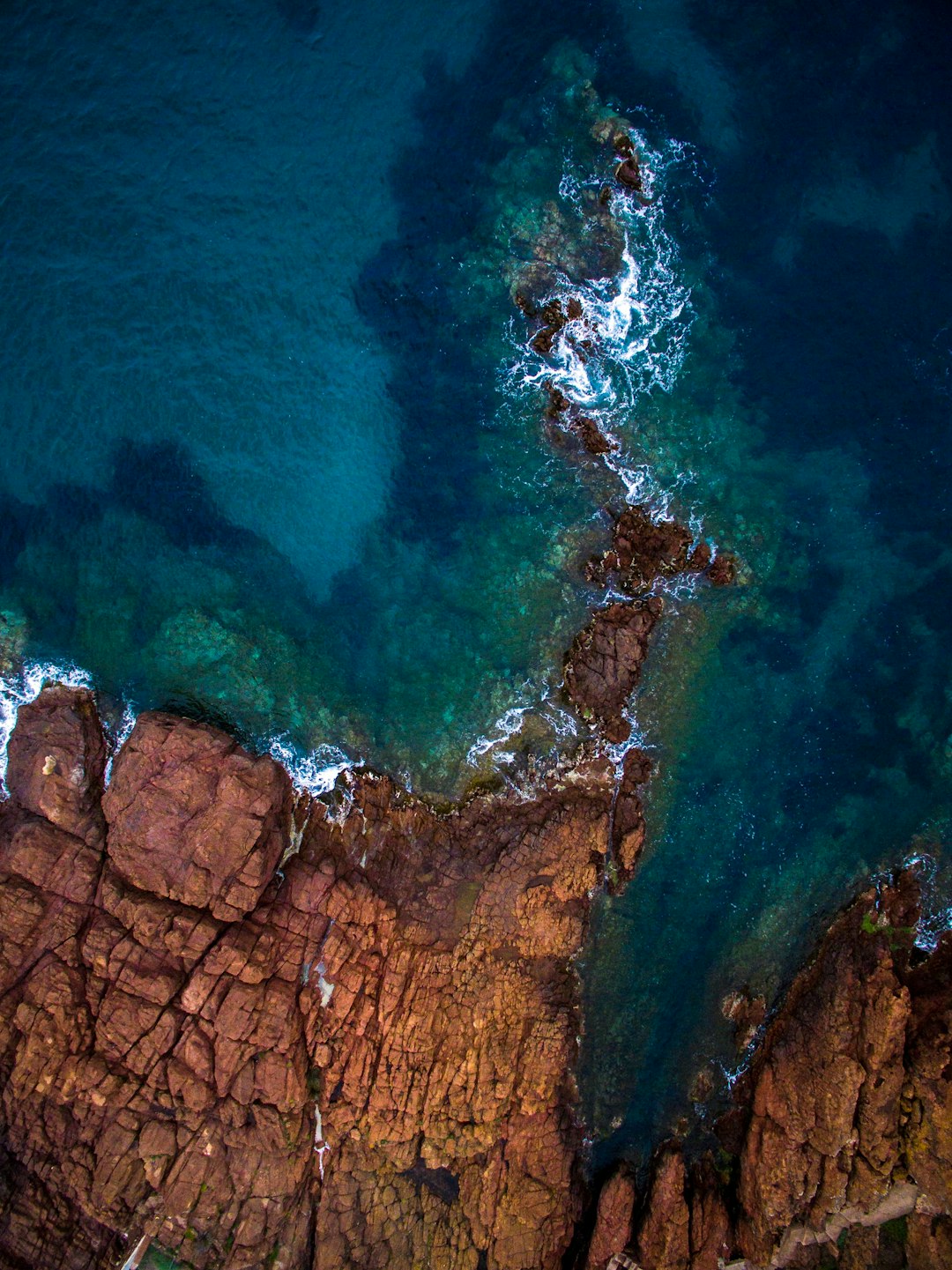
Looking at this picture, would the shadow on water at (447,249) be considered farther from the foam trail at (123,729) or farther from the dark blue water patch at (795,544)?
the foam trail at (123,729)

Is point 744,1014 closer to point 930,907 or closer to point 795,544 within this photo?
Result: point 930,907

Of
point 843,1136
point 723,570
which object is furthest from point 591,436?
point 843,1136

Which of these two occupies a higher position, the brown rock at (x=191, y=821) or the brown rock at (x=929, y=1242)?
the brown rock at (x=191, y=821)

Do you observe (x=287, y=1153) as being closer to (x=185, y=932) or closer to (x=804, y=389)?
(x=185, y=932)

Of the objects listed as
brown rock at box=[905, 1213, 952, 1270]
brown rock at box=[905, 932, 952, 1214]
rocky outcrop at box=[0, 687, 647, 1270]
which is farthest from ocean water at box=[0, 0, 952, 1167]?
brown rock at box=[905, 1213, 952, 1270]

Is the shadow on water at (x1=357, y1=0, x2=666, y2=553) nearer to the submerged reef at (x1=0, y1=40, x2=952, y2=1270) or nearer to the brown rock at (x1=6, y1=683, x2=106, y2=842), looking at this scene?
the submerged reef at (x1=0, y1=40, x2=952, y2=1270)

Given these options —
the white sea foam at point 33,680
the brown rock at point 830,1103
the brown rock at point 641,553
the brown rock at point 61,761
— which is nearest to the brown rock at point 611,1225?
the brown rock at point 830,1103
